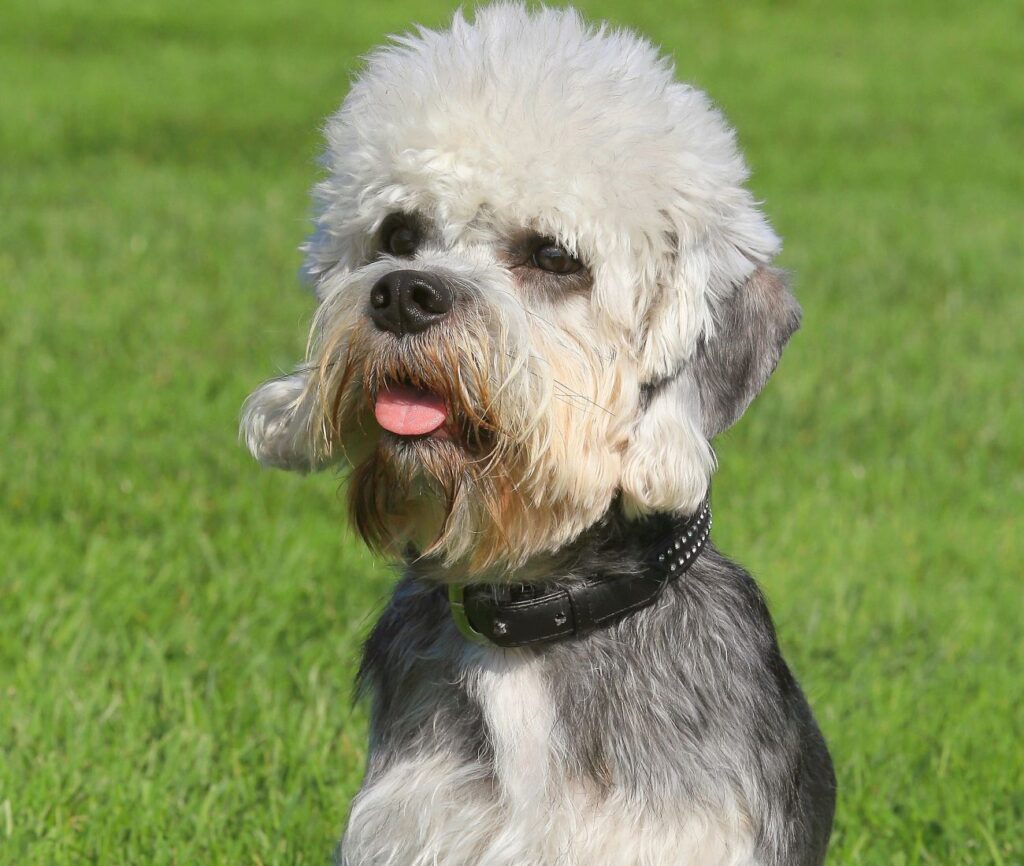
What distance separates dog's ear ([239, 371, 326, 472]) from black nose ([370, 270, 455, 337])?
0.32 metres

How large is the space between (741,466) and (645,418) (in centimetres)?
410

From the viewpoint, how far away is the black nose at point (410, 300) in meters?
3.23

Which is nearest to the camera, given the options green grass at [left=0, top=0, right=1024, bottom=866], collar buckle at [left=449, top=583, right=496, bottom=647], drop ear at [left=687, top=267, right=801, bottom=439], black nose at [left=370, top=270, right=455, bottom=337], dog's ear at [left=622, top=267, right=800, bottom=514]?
black nose at [left=370, top=270, right=455, bottom=337]

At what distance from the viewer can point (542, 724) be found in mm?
3459

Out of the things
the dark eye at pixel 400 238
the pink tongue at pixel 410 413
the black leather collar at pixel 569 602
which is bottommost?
the black leather collar at pixel 569 602

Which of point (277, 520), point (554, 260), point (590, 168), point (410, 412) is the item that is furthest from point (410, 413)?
point (277, 520)

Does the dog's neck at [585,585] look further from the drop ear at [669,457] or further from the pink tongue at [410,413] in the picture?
the pink tongue at [410,413]

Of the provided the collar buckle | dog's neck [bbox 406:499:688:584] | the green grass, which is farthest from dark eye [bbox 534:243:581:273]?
the green grass

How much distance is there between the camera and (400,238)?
3.65 m

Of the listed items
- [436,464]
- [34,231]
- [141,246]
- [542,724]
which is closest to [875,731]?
[542,724]

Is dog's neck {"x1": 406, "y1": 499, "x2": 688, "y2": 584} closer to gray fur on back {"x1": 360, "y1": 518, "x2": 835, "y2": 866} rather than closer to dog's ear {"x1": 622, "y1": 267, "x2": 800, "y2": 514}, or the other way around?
gray fur on back {"x1": 360, "y1": 518, "x2": 835, "y2": 866}

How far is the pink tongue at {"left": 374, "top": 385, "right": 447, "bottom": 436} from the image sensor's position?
3.32 meters

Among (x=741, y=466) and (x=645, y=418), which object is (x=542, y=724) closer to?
(x=645, y=418)

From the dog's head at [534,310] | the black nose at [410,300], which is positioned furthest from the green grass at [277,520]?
the black nose at [410,300]
